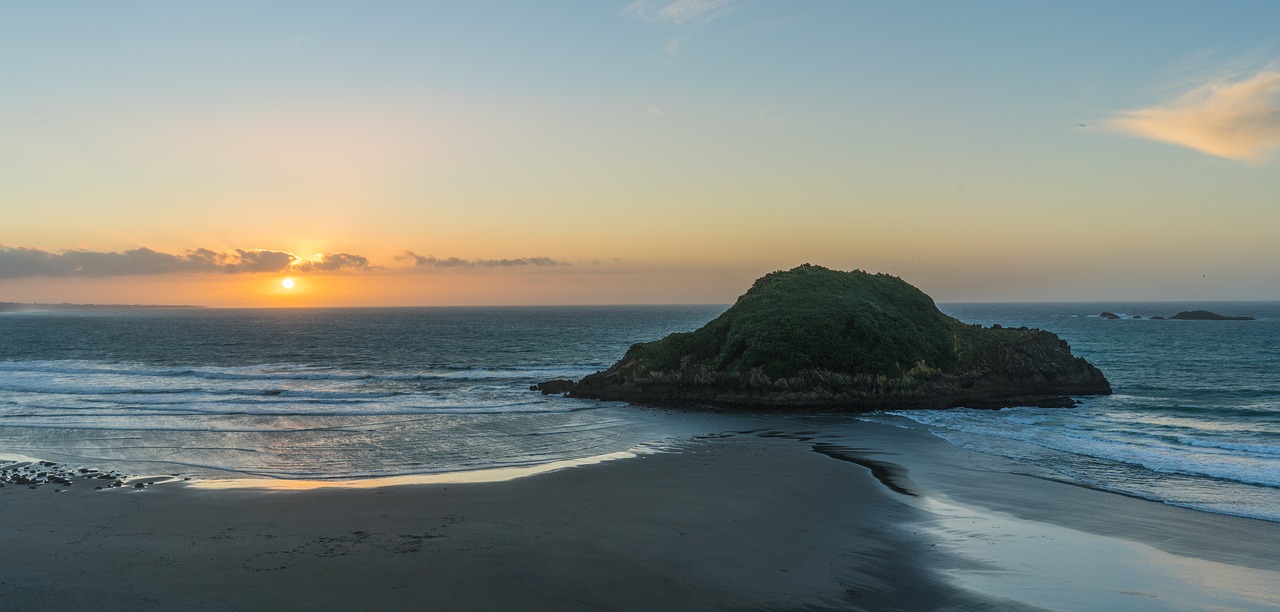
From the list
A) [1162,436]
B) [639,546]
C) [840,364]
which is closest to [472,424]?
[840,364]

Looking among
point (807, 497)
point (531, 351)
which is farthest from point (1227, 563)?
point (531, 351)

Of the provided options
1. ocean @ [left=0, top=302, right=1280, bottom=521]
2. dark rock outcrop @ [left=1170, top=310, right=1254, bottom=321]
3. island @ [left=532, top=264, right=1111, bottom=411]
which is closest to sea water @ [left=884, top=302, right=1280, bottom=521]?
ocean @ [left=0, top=302, right=1280, bottom=521]

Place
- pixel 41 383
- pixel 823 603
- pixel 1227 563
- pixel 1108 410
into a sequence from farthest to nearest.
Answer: pixel 41 383 → pixel 1108 410 → pixel 1227 563 → pixel 823 603

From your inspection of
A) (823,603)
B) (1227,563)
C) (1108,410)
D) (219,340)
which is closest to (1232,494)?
(1227,563)

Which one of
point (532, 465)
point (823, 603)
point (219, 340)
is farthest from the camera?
point (219, 340)

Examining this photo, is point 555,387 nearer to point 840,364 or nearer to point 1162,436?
point 840,364

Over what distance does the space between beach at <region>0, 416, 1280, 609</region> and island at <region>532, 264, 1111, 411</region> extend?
18.2 m

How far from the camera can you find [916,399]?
1524 inches

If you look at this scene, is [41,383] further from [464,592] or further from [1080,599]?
[1080,599]

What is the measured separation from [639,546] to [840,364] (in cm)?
2832

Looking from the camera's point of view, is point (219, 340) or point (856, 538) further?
point (219, 340)

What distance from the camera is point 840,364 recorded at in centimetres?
4003

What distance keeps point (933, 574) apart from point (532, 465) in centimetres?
1347

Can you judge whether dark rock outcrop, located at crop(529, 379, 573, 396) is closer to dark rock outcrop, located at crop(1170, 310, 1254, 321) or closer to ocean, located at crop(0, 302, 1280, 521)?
ocean, located at crop(0, 302, 1280, 521)
